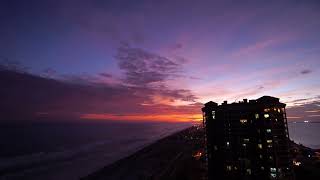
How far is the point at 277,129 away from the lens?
6106 cm

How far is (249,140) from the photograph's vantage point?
6450 cm

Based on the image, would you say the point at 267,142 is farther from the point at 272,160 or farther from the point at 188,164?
the point at 188,164

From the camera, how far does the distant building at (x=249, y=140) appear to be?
5950cm

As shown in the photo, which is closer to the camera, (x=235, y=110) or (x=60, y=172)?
(x=235, y=110)

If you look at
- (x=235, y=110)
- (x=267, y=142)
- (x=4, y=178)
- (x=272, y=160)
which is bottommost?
(x=4, y=178)

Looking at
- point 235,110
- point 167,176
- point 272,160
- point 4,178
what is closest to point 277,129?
point 272,160

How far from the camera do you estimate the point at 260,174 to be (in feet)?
197

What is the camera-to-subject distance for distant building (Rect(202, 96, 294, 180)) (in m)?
59.5

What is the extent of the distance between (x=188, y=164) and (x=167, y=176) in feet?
59.5

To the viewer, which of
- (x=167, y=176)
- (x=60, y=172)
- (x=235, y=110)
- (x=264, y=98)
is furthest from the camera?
(x=60, y=172)

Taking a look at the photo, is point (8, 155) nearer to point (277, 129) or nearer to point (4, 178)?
point (4, 178)

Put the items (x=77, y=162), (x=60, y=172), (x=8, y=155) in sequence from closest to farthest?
(x=60, y=172), (x=77, y=162), (x=8, y=155)

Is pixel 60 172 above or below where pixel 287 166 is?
below

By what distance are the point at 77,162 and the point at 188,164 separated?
186 ft
